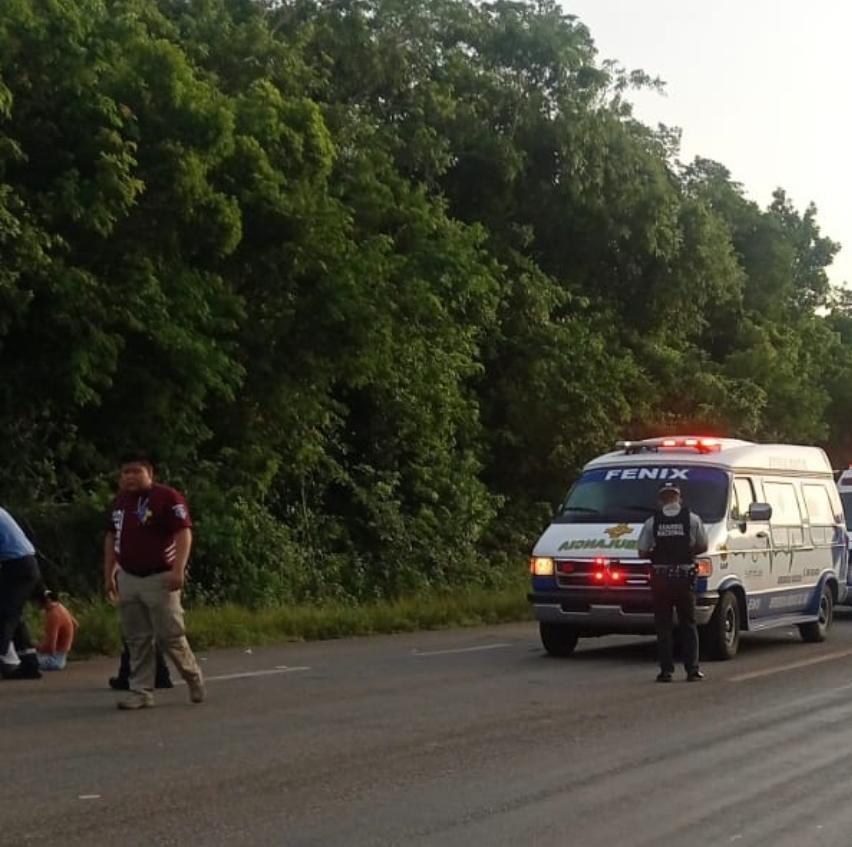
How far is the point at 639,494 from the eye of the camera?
16.5m

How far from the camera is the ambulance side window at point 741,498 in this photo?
1649cm

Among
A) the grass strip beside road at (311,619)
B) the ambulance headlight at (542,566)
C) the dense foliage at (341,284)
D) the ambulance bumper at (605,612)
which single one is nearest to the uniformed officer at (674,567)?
the ambulance bumper at (605,612)

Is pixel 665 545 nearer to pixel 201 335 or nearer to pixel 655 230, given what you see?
pixel 201 335

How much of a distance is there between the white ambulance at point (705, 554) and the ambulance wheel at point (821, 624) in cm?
3

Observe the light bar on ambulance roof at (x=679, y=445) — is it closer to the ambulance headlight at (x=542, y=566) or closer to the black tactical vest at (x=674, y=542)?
the ambulance headlight at (x=542, y=566)

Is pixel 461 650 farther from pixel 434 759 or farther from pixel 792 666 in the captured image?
pixel 434 759

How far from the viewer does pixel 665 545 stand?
14359 millimetres

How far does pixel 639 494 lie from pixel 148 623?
6.56 meters

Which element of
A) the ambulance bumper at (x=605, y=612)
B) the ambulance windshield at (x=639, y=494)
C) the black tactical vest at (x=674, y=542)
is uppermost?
the ambulance windshield at (x=639, y=494)

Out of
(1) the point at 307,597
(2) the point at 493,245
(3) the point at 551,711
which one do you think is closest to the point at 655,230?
(2) the point at 493,245

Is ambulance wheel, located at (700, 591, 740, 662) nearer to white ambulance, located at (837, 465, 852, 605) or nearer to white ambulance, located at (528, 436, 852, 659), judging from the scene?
white ambulance, located at (528, 436, 852, 659)

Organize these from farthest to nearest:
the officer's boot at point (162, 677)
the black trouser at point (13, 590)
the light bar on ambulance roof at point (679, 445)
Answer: the light bar on ambulance roof at point (679, 445), the black trouser at point (13, 590), the officer's boot at point (162, 677)

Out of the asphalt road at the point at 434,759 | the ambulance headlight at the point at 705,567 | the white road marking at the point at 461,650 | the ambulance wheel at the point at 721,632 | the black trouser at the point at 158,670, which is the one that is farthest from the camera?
the white road marking at the point at 461,650

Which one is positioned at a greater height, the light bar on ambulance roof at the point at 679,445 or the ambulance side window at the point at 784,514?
the light bar on ambulance roof at the point at 679,445
